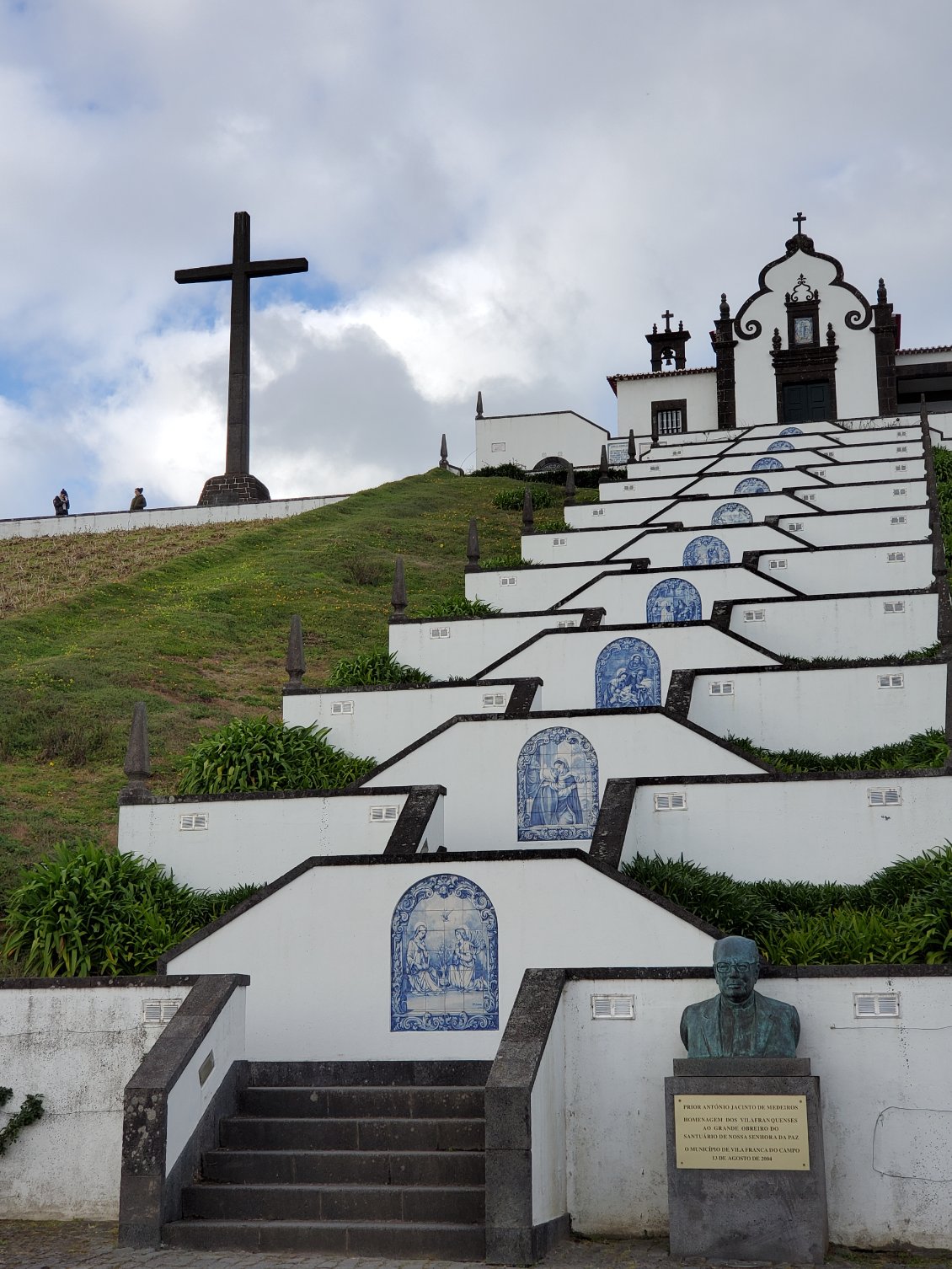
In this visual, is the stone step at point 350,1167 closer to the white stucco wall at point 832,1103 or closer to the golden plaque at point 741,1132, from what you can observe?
the white stucco wall at point 832,1103

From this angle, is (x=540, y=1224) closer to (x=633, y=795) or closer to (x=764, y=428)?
(x=633, y=795)

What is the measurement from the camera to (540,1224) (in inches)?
340

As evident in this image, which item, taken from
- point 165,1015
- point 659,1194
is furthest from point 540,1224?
point 165,1015

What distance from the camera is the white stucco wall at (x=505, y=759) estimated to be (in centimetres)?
1512

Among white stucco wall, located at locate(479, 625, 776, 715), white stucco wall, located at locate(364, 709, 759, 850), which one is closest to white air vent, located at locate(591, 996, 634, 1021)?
white stucco wall, located at locate(364, 709, 759, 850)

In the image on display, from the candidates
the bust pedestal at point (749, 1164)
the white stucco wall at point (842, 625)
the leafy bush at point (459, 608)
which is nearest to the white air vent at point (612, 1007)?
the bust pedestal at point (749, 1164)

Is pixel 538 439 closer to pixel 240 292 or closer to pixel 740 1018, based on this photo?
pixel 240 292

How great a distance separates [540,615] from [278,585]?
37.7 ft

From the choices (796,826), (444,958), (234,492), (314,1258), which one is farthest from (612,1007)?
(234,492)

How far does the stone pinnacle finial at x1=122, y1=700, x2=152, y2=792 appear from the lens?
49.2 feet

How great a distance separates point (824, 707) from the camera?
55.2ft

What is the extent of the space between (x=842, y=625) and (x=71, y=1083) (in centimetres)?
1295

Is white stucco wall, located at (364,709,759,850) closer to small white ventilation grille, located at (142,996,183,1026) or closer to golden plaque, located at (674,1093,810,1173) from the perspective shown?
small white ventilation grille, located at (142,996,183,1026)

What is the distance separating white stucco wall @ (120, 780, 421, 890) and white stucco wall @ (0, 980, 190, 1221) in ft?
14.5
